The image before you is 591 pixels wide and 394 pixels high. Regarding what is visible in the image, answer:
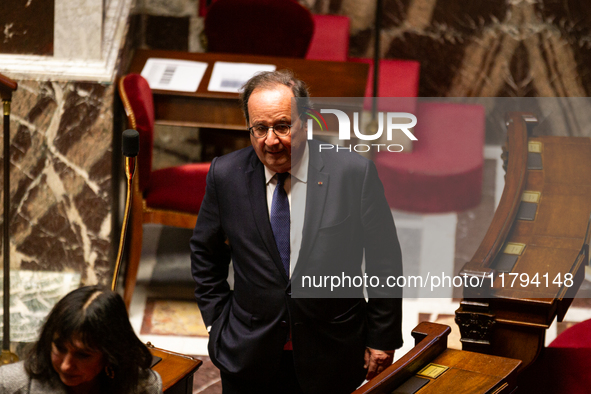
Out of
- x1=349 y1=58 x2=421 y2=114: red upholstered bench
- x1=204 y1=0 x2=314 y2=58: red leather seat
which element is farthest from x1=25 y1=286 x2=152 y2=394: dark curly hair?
x1=349 y1=58 x2=421 y2=114: red upholstered bench

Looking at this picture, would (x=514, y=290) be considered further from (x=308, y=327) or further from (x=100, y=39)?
(x=100, y=39)

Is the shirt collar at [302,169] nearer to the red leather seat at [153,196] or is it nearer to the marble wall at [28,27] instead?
the red leather seat at [153,196]

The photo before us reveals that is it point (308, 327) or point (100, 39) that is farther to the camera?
point (100, 39)

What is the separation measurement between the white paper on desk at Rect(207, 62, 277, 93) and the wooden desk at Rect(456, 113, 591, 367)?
2.01m

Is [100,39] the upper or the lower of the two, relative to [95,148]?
upper

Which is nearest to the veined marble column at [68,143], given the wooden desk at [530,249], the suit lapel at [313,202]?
the suit lapel at [313,202]

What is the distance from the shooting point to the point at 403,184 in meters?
1.98

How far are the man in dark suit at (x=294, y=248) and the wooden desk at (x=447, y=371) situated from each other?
30cm

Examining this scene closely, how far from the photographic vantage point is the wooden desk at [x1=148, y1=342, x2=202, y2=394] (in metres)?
2.01

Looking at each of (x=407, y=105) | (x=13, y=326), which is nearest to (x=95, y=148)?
(x=13, y=326)

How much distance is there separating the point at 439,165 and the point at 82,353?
1.01 meters

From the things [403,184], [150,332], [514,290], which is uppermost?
[403,184]

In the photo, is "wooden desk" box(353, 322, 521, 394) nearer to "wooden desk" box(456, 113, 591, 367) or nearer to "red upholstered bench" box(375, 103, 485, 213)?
"wooden desk" box(456, 113, 591, 367)

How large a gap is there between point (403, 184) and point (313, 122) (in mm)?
301
